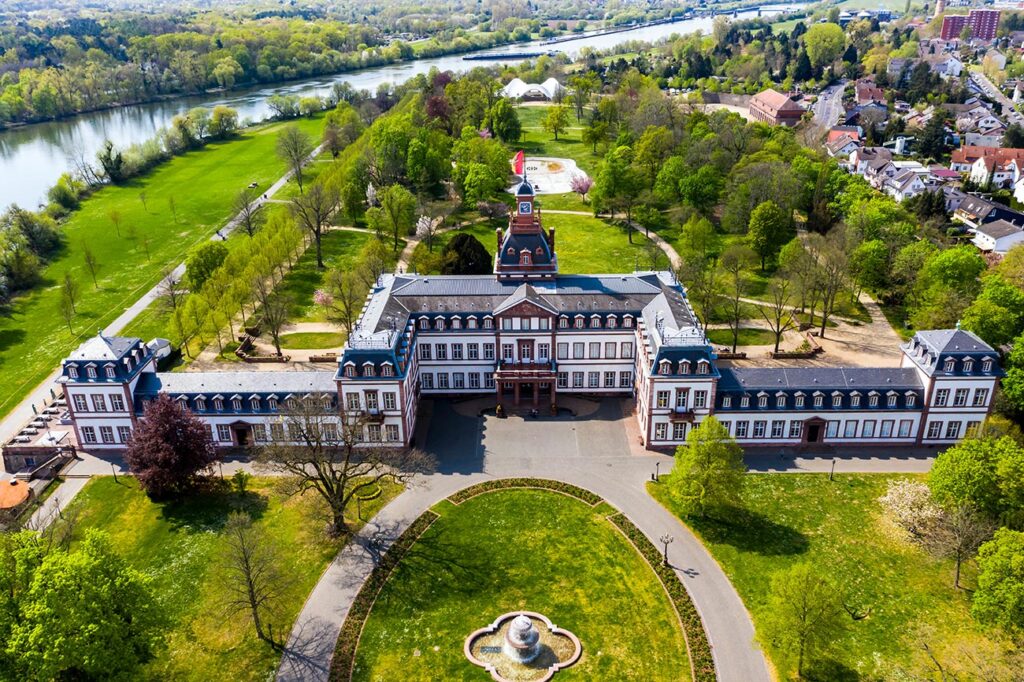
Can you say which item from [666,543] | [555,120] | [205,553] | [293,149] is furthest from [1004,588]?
[555,120]

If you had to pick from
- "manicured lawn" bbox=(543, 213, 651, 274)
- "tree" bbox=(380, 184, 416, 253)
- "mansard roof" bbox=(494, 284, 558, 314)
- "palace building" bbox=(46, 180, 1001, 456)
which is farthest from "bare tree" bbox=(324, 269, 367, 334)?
"manicured lawn" bbox=(543, 213, 651, 274)

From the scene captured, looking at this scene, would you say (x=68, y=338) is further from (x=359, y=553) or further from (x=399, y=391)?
(x=359, y=553)

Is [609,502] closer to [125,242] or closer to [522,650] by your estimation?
[522,650]

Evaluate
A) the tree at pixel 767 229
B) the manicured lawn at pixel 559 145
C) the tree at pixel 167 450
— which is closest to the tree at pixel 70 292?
the tree at pixel 167 450

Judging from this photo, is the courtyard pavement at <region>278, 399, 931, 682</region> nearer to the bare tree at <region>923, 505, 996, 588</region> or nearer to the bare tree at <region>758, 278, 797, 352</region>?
the bare tree at <region>923, 505, 996, 588</region>

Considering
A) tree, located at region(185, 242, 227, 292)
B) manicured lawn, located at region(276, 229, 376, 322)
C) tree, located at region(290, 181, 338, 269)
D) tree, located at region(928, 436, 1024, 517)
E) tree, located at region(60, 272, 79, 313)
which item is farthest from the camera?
tree, located at region(290, 181, 338, 269)

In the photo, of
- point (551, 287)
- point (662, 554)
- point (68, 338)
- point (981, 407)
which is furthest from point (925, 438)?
point (68, 338)

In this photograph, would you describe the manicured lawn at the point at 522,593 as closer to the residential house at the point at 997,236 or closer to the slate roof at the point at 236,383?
the slate roof at the point at 236,383
